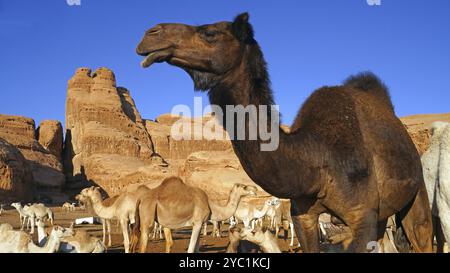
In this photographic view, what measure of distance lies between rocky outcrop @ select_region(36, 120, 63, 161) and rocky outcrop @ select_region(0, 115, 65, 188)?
4781mm

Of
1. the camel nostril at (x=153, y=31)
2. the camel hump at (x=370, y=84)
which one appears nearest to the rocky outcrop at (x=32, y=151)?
the camel hump at (x=370, y=84)

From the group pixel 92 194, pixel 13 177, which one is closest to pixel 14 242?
pixel 92 194

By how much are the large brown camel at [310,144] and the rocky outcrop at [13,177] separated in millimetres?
51932

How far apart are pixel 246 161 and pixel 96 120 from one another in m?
90.1

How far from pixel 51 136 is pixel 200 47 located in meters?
90.5

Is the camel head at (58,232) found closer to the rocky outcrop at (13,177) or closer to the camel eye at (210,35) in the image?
the camel eye at (210,35)

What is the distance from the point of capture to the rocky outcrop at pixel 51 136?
87.3 metres

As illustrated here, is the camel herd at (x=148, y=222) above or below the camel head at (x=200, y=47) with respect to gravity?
below

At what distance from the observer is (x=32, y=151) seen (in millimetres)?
74562

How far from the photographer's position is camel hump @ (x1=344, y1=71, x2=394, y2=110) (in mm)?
5223

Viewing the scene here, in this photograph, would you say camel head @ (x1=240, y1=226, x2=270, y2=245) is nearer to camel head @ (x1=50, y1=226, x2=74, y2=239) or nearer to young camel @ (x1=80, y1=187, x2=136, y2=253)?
camel head @ (x1=50, y1=226, x2=74, y2=239)

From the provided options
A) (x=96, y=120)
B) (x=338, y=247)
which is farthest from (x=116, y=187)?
(x=338, y=247)

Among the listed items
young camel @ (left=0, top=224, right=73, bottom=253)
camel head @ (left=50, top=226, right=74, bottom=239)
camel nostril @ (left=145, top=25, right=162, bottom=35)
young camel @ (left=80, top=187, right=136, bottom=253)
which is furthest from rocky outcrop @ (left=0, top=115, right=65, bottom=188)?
camel nostril @ (left=145, top=25, right=162, bottom=35)

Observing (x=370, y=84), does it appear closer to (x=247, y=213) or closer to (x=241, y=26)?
(x=241, y=26)
